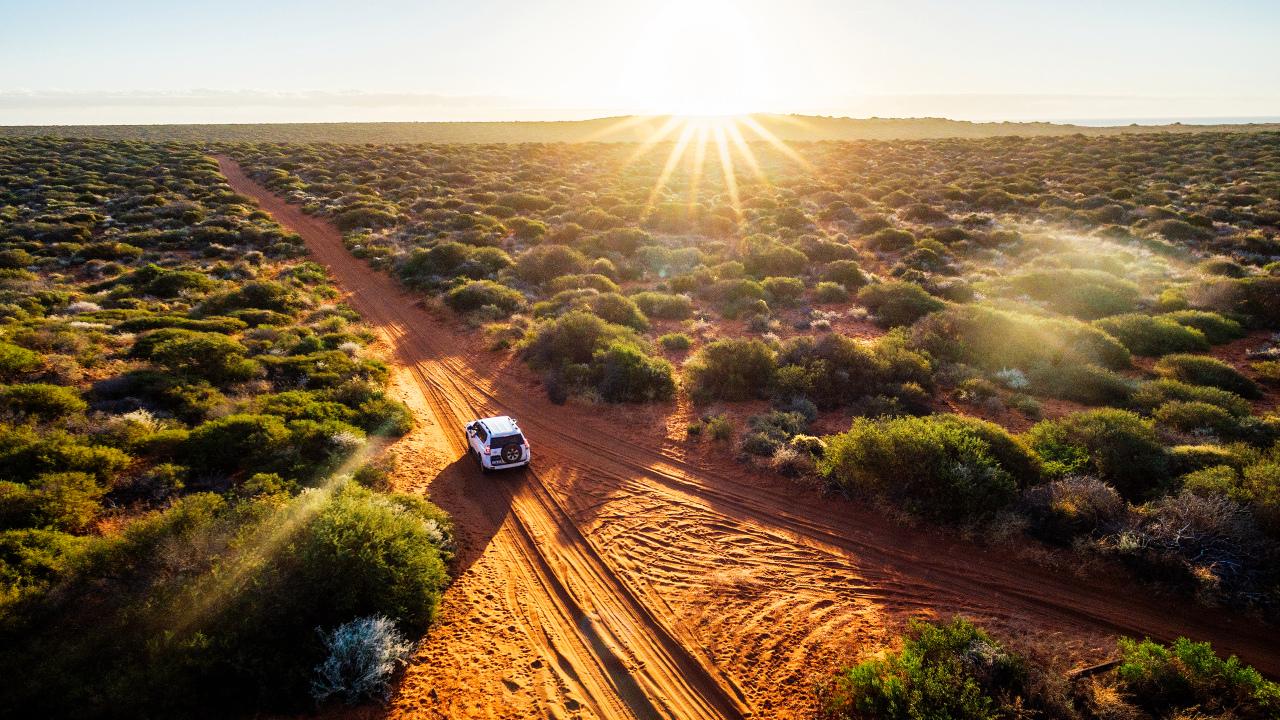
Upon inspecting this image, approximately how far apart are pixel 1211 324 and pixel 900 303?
10.1 metres

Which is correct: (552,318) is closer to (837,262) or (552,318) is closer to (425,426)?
(425,426)

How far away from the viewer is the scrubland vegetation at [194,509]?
6.60m

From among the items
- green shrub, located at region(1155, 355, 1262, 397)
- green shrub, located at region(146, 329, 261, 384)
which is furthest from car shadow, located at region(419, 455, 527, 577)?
green shrub, located at region(1155, 355, 1262, 397)

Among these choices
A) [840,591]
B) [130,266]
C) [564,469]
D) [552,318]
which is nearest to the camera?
[840,591]

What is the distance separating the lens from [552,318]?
20.8 metres

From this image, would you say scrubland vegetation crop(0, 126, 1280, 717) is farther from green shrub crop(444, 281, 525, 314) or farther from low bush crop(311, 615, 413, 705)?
green shrub crop(444, 281, 525, 314)

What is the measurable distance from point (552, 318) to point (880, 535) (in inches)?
568

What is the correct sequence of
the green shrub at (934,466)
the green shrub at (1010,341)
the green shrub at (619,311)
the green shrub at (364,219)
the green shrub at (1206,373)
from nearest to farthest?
the green shrub at (934,466) < the green shrub at (1206,373) < the green shrub at (1010,341) < the green shrub at (619,311) < the green shrub at (364,219)

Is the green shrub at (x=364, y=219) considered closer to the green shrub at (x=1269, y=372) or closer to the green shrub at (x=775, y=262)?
the green shrub at (x=775, y=262)

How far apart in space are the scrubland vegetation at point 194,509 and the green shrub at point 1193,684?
10.0 meters

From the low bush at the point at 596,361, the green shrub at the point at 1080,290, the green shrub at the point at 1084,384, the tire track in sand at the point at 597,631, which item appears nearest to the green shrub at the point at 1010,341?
the green shrub at the point at 1084,384

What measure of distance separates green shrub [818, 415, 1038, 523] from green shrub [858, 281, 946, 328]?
33.7 ft

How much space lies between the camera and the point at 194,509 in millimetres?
8383

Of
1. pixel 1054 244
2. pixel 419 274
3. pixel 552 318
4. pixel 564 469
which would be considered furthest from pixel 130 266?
pixel 1054 244
